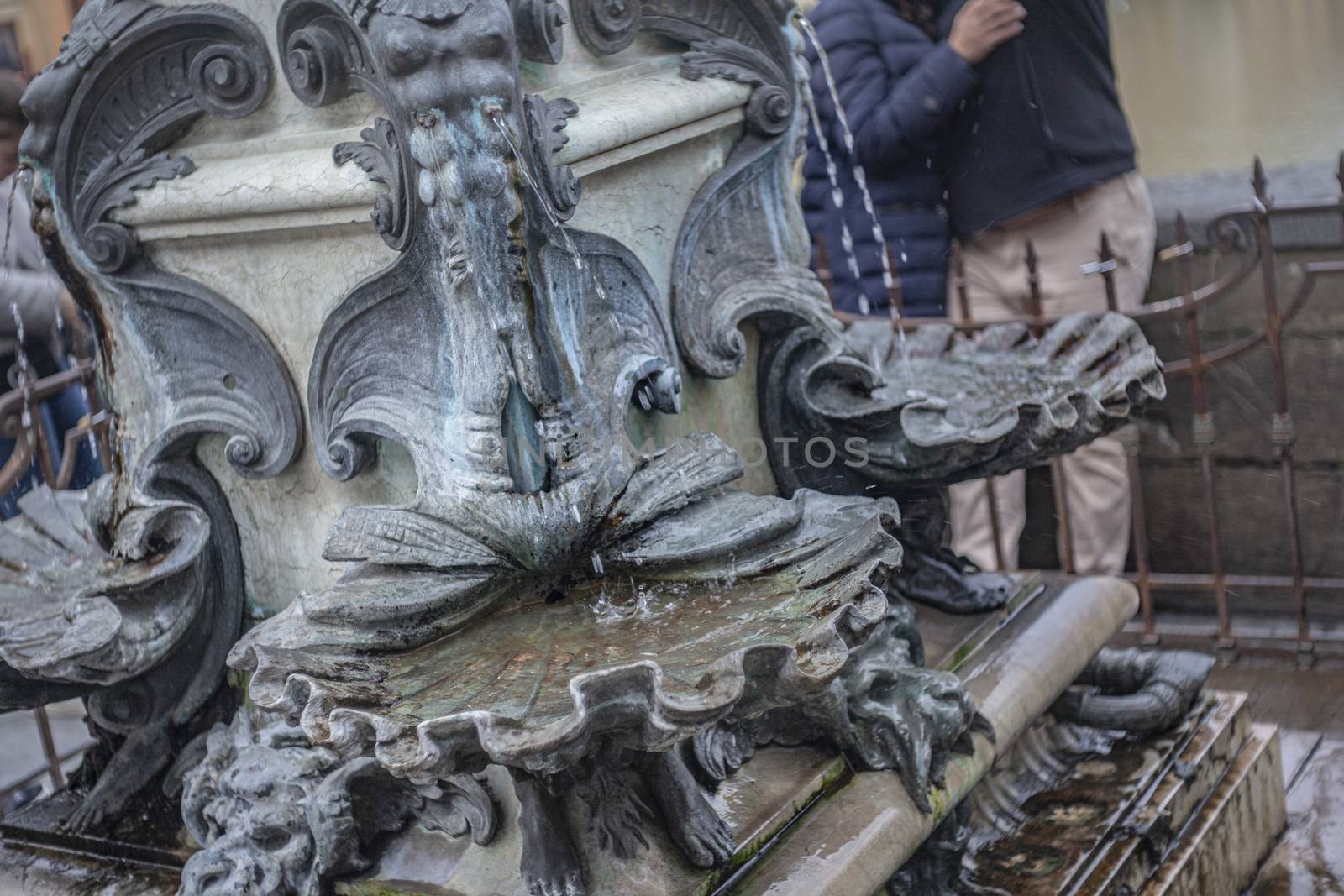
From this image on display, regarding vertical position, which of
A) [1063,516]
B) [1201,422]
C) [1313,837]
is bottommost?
[1313,837]

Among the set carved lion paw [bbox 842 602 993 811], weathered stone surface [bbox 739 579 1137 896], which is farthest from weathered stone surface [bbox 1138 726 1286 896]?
carved lion paw [bbox 842 602 993 811]

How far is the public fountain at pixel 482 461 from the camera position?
8.37ft

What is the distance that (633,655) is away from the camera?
246 centimetres

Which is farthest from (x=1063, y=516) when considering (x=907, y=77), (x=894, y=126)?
(x=907, y=77)

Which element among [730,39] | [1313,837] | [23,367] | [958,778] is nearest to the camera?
[958,778]

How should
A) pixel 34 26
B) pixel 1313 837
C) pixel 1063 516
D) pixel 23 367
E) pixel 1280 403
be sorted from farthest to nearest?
pixel 34 26
pixel 1063 516
pixel 1280 403
pixel 23 367
pixel 1313 837

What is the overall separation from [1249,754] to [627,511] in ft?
5.20

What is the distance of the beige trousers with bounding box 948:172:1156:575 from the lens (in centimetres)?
486

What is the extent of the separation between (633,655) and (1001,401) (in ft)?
4.17

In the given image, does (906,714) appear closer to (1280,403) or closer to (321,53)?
(321,53)

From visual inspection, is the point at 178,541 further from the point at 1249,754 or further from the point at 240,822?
the point at 1249,754

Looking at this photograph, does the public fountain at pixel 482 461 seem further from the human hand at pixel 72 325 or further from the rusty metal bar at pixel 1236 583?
the human hand at pixel 72 325

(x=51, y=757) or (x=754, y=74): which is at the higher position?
(x=754, y=74)

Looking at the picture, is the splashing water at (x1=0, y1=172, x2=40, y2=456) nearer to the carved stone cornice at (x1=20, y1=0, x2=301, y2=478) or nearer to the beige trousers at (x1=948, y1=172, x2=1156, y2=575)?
the carved stone cornice at (x1=20, y1=0, x2=301, y2=478)
